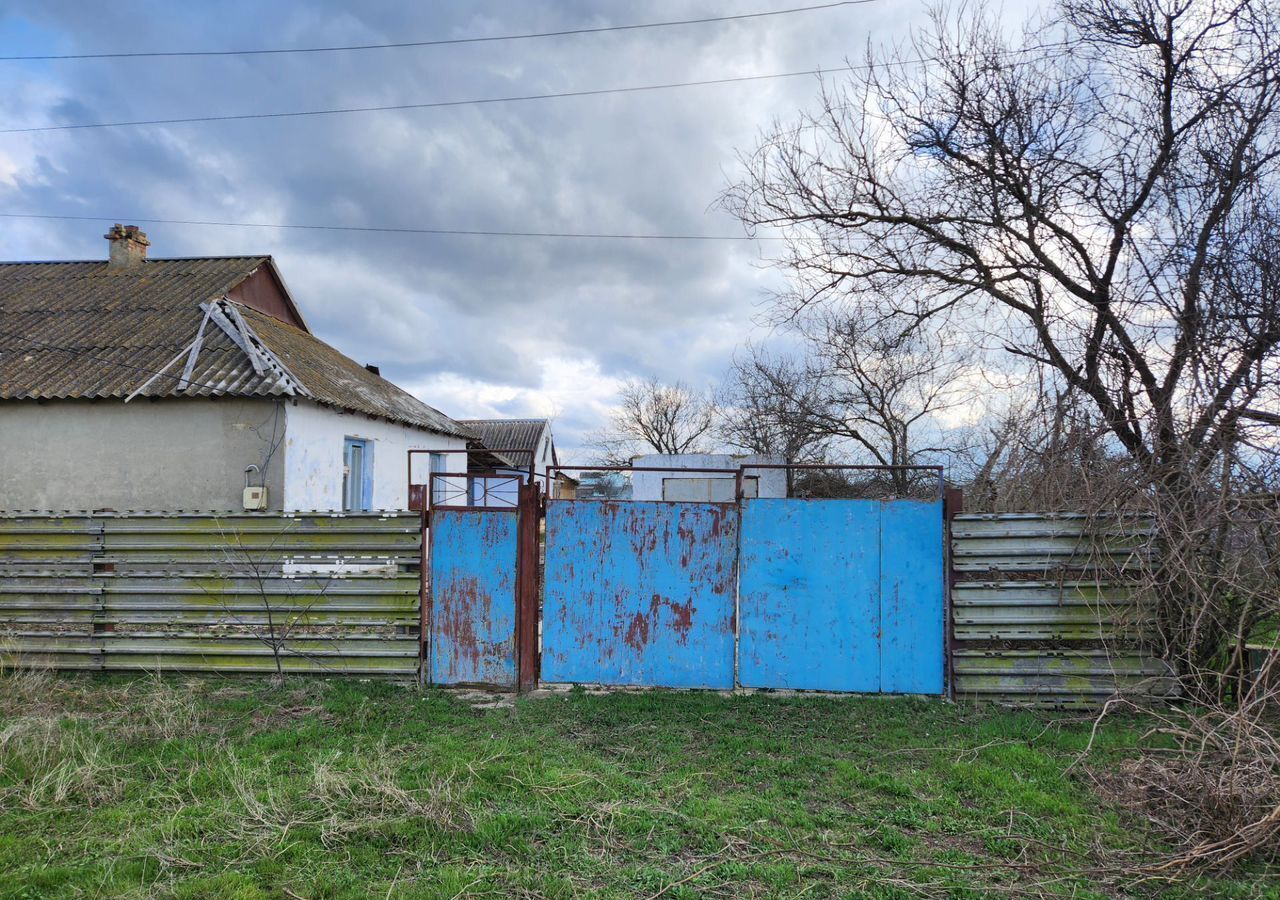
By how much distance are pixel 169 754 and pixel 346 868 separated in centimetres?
227

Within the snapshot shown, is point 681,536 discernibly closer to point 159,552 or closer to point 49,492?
point 159,552

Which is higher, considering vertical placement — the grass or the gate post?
the gate post

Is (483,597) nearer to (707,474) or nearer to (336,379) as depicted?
(336,379)

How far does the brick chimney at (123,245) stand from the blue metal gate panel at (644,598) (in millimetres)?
13736

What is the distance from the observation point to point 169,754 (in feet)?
16.7

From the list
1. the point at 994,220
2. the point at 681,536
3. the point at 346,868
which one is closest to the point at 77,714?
the point at 346,868

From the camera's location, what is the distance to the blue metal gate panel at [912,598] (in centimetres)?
663

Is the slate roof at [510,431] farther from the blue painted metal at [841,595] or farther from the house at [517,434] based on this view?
the blue painted metal at [841,595]

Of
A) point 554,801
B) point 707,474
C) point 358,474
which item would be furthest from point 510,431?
point 554,801

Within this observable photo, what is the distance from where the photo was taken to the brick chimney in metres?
15.6

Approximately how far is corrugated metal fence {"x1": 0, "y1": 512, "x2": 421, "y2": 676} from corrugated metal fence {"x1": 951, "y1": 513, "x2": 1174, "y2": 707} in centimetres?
Answer: 493

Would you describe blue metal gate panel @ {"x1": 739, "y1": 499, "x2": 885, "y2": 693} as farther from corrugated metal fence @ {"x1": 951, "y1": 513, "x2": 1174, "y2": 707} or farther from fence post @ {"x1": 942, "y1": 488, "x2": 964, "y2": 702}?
corrugated metal fence @ {"x1": 951, "y1": 513, "x2": 1174, "y2": 707}

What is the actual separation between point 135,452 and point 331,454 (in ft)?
8.91

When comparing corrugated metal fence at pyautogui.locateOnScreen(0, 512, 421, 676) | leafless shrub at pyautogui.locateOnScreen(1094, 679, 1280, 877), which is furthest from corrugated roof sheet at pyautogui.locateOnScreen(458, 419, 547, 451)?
leafless shrub at pyautogui.locateOnScreen(1094, 679, 1280, 877)
